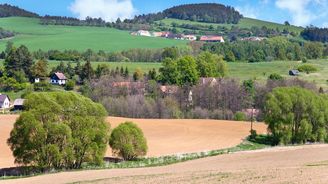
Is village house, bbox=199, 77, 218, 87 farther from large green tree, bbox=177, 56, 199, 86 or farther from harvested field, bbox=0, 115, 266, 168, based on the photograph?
harvested field, bbox=0, 115, 266, 168

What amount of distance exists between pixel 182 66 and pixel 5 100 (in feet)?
123

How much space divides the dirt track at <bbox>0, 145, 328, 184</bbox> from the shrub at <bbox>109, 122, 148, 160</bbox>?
6.50 m

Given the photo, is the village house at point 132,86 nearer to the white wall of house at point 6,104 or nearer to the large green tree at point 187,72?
the large green tree at point 187,72

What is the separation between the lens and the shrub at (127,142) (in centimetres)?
6081

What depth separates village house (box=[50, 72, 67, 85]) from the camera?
125694 millimetres

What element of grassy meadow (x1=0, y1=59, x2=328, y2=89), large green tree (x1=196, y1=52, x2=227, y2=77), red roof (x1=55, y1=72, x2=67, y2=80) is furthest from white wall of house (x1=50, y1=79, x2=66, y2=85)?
large green tree (x1=196, y1=52, x2=227, y2=77)

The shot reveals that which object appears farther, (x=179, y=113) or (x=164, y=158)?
(x=179, y=113)

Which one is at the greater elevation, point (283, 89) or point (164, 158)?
point (283, 89)

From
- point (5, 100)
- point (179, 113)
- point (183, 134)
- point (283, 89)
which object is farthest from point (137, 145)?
point (5, 100)

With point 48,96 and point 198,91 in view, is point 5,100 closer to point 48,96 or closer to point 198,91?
point 198,91

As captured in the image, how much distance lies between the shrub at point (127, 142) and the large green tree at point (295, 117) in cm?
2436

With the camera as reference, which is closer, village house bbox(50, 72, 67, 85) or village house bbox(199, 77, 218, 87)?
village house bbox(199, 77, 218, 87)

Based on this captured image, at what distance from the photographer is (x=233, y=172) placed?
140 feet

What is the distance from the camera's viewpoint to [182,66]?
127 meters
